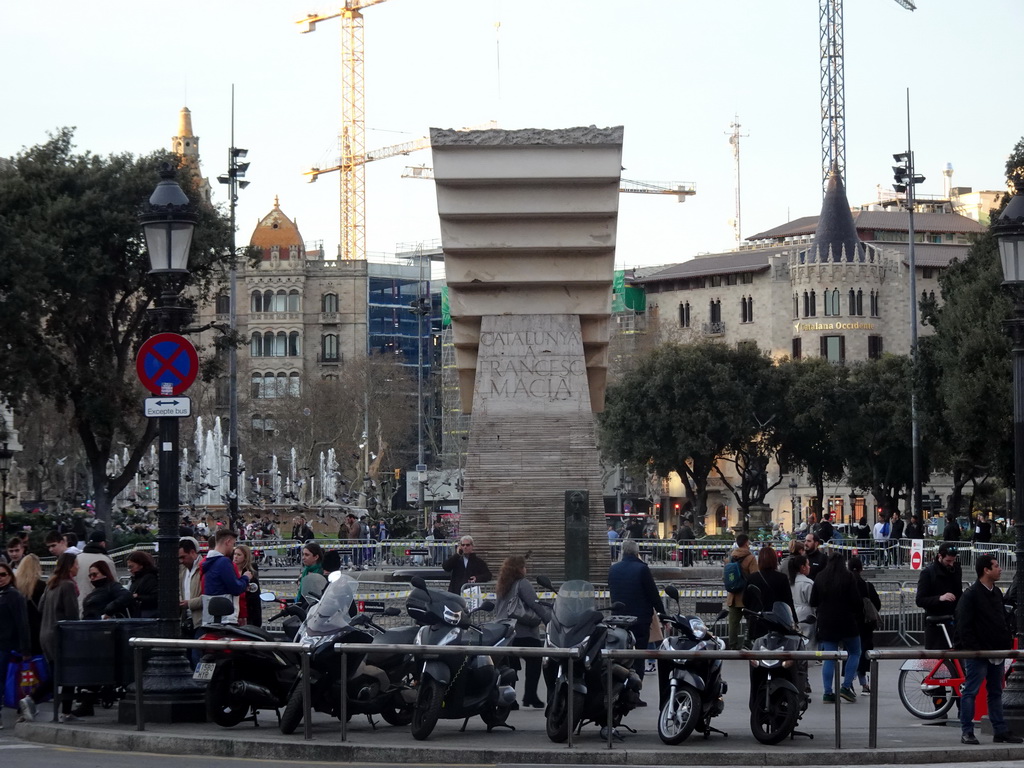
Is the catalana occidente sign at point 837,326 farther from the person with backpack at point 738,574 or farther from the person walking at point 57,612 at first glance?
the person walking at point 57,612

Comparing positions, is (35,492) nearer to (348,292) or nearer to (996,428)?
(348,292)

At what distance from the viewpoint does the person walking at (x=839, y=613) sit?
54.9 feet

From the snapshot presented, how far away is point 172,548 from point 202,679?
3.93ft

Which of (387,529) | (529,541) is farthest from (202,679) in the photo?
(387,529)

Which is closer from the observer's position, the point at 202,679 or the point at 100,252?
the point at 202,679

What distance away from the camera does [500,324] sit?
3177cm

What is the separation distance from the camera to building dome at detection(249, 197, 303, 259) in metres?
123

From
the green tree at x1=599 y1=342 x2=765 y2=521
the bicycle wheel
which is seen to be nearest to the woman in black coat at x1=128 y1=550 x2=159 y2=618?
the bicycle wheel

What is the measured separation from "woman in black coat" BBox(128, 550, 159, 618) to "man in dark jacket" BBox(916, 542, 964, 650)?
7.40m

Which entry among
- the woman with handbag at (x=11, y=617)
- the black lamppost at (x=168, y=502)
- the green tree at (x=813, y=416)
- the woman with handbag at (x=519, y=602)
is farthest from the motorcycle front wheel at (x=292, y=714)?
the green tree at (x=813, y=416)

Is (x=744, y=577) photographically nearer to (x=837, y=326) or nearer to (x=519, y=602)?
(x=519, y=602)

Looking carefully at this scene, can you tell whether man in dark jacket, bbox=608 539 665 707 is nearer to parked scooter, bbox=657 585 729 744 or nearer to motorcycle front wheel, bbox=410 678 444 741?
parked scooter, bbox=657 585 729 744

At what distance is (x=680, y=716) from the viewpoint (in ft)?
46.4

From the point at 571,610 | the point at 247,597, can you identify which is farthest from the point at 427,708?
the point at 247,597
